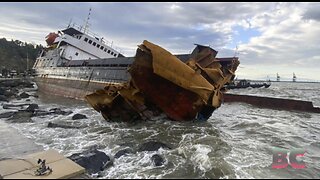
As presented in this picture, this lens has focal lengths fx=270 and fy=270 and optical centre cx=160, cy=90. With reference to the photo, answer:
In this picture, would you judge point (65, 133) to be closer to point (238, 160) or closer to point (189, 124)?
point (189, 124)

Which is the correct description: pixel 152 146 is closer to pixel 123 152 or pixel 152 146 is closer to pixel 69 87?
pixel 123 152

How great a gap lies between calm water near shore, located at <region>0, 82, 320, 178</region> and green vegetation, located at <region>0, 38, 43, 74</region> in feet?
293

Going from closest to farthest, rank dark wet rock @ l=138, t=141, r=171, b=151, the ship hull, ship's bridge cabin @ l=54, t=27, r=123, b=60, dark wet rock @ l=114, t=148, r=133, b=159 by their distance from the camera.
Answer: dark wet rock @ l=114, t=148, r=133, b=159
dark wet rock @ l=138, t=141, r=171, b=151
the ship hull
ship's bridge cabin @ l=54, t=27, r=123, b=60

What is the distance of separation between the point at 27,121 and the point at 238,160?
974 cm

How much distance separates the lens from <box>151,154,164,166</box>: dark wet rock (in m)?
5.89

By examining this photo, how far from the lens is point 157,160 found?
6.00m

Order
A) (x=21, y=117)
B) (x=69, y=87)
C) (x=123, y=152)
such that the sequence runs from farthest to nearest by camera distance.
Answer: (x=69, y=87) → (x=21, y=117) → (x=123, y=152)

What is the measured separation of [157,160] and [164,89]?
344cm

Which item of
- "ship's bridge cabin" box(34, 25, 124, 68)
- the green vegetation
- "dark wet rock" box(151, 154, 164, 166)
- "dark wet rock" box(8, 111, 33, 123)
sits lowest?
"dark wet rock" box(8, 111, 33, 123)

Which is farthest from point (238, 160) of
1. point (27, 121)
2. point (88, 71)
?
point (88, 71)

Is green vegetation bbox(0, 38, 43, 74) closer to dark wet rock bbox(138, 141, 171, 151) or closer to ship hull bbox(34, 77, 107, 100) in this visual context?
ship hull bbox(34, 77, 107, 100)
